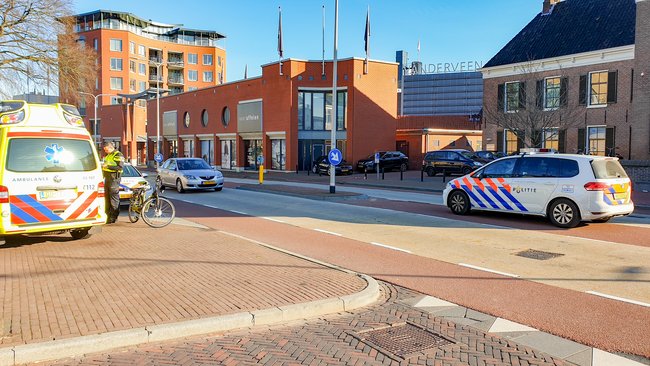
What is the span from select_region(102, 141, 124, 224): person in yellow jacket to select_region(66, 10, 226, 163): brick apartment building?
48719 millimetres

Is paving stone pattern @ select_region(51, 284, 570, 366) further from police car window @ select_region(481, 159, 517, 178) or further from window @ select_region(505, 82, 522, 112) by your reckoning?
window @ select_region(505, 82, 522, 112)

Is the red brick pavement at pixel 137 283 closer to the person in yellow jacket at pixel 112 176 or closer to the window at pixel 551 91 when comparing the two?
the person in yellow jacket at pixel 112 176

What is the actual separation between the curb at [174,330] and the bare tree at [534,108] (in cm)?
2216

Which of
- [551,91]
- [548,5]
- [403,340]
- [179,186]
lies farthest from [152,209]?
[548,5]

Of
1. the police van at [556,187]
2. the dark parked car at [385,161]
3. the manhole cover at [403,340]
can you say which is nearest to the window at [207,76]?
the dark parked car at [385,161]

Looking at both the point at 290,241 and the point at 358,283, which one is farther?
the point at 290,241

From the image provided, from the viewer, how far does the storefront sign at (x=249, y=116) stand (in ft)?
138

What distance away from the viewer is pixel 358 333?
5082mm

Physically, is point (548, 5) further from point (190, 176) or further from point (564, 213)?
point (564, 213)

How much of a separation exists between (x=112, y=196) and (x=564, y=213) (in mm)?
9969

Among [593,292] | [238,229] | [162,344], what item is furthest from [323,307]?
[238,229]

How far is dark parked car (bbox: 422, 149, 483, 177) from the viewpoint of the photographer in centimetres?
3050

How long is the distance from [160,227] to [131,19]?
7647 cm

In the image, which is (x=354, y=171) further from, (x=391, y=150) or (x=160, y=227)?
(x=160, y=227)
